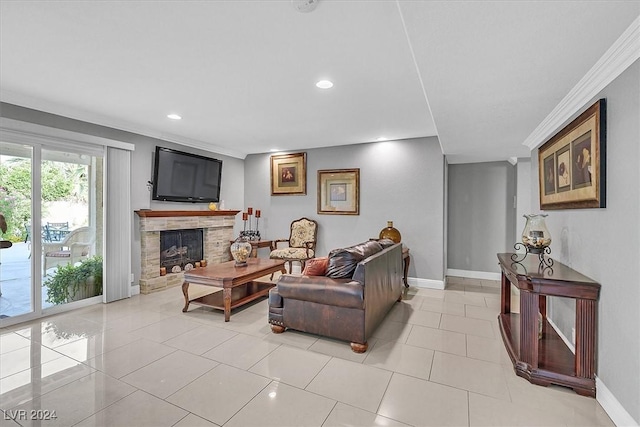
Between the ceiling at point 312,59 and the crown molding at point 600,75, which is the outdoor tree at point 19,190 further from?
the crown molding at point 600,75

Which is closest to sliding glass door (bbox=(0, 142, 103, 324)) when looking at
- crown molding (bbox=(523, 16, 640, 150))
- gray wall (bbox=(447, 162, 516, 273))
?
crown molding (bbox=(523, 16, 640, 150))

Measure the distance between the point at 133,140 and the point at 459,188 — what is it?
219 inches

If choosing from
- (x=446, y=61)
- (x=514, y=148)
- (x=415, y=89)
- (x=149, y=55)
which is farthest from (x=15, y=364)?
(x=514, y=148)

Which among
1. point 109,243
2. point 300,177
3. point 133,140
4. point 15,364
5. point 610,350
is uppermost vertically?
point 133,140

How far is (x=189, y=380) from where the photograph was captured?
2.20 metres

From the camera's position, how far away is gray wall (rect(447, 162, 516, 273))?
533cm

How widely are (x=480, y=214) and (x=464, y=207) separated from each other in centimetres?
30

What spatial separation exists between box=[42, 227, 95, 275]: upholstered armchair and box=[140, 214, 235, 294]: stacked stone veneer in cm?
66

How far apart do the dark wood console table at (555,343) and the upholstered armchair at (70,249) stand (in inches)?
195

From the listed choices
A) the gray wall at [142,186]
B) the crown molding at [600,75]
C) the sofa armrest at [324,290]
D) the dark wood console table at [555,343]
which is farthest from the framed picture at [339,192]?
the dark wood console table at [555,343]

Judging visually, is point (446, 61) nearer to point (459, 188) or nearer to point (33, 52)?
point (33, 52)

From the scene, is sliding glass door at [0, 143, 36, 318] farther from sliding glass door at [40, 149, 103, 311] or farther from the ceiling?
the ceiling

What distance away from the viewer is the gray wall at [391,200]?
191 inches

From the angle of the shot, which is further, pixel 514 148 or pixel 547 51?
pixel 514 148
